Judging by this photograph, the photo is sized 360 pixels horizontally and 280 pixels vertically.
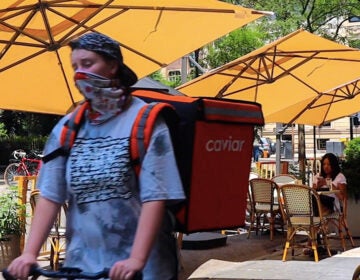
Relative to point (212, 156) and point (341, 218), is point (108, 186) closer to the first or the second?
point (212, 156)

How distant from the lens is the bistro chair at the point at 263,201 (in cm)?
1103

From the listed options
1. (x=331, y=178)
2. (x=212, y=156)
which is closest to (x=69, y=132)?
(x=212, y=156)

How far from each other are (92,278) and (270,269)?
652 centimetres

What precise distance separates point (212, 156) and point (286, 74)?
7.61m

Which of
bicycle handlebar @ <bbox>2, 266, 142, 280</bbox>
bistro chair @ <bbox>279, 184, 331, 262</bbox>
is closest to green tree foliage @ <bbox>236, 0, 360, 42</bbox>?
bistro chair @ <bbox>279, 184, 331, 262</bbox>

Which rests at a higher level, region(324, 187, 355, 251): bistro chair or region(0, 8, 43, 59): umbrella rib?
region(0, 8, 43, 59): umbrella rib

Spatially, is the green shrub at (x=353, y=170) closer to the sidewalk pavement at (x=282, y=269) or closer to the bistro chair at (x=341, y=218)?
the bistro chair at (x=341, y=218)

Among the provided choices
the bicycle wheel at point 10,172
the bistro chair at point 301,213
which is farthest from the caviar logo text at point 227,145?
the bicycle wheel at point 10,172

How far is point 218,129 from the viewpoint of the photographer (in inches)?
145

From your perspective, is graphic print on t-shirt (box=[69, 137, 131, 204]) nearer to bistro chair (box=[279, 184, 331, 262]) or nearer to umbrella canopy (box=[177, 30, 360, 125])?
bistro chair (box=[279, 184, 331, 262])

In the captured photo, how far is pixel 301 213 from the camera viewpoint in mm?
9008

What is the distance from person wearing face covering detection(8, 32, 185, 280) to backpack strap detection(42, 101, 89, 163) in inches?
0.8

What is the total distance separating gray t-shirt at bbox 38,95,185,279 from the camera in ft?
7.64

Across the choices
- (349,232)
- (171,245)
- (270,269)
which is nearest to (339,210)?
(349,232)
